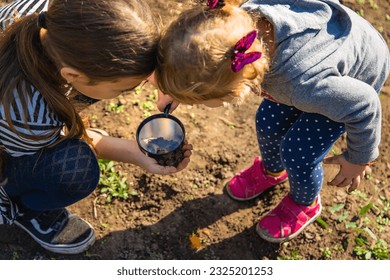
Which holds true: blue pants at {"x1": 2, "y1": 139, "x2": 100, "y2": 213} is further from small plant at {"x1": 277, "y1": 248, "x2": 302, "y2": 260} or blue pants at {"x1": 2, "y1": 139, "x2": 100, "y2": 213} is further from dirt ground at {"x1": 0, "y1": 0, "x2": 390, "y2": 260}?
small plant at {"x1": 277, "y1": 248, "x2": 302, "y2": 260}

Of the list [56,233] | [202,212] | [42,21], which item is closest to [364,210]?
[202,212]

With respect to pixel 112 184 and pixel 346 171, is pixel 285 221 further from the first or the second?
pixel 112 184

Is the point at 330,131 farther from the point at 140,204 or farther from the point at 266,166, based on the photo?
the point at 140,204

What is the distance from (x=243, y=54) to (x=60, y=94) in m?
0.69

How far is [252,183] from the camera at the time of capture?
2.61 metres

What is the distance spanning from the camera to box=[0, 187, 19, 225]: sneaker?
7.57ft

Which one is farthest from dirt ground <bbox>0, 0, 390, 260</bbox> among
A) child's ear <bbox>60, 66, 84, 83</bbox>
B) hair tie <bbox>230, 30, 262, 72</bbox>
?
hair tie <bbox>230, 30, 262, 72</bbox>

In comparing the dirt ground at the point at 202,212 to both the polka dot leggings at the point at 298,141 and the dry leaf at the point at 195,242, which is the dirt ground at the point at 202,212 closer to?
the dry leaf at the point at 195,242

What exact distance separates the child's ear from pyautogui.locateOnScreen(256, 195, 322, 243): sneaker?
1.23 m

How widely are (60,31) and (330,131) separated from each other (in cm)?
104

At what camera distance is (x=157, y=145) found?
2104 mm

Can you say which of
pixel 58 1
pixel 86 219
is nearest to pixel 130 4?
pixel 58 1

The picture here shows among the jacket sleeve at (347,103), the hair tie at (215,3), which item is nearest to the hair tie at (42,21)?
the hair tie at (215,3)

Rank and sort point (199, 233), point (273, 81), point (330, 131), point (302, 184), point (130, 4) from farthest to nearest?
point (199, 233) → point (302, 184) → point (330, 131) → point (273, 81) → point (130, 4)
